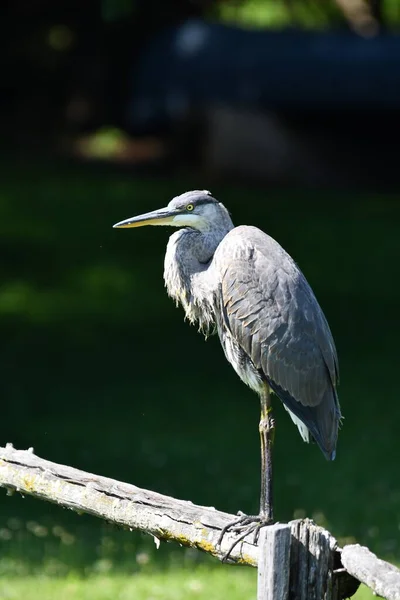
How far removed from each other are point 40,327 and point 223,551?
348 inches

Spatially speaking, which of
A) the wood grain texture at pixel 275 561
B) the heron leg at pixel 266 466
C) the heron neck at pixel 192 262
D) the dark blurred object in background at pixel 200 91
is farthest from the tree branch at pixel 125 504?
the dark blurred object in background at pixel 200 91

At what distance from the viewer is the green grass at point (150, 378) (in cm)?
725

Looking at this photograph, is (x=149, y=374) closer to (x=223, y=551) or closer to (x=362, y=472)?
(x=362, y=472)

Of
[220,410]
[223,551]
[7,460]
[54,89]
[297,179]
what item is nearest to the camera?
[223,551]

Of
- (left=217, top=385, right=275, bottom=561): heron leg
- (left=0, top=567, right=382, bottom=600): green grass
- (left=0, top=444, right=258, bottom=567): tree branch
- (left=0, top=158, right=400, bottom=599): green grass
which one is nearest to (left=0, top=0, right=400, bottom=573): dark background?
(left=0, top=158, right=400, bottom=599): green grass

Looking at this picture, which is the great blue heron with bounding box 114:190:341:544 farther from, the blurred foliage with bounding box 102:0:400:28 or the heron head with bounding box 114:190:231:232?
the blurred foliage with bounding box 102:0:400:28

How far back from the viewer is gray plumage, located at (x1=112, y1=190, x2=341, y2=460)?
452cm

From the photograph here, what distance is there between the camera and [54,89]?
68.3 feet

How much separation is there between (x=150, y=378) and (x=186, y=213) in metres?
6.44

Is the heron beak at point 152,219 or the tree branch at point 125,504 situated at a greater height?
the heron beak at point 152,219

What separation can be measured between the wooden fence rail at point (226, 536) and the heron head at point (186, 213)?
1.04 meters

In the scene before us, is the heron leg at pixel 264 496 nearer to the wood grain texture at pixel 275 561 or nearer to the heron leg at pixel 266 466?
the heron leg at pixel 266 466

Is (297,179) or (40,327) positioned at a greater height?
(297,179)

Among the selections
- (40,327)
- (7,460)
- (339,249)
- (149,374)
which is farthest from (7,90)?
(7,460)
